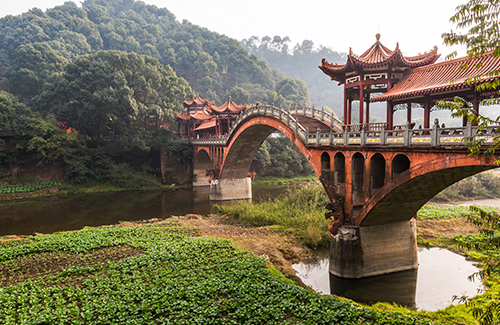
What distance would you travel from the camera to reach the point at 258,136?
29.6 meters

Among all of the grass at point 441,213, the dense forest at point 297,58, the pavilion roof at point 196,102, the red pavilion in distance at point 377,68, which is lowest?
the grass at point 441,213

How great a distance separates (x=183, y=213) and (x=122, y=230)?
10074 millimetres

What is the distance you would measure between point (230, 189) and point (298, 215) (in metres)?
14.9

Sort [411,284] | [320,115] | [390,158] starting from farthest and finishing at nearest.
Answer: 1. [320,115]
2. [411,284]
3. [390,158]

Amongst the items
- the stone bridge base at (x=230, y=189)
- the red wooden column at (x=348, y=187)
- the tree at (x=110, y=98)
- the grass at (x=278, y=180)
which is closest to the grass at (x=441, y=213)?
the red wooden column at (x=348, y=187)

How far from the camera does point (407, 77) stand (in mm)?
13852

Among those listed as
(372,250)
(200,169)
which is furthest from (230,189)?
(372,250)

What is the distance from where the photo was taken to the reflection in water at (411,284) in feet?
38.2

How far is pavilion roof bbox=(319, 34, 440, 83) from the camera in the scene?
1375cm

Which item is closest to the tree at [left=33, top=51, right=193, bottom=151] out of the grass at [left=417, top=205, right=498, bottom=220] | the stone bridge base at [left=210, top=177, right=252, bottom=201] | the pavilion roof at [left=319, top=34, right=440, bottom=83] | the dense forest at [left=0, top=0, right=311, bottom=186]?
the dense forest at [left=0, top=0, right=311, bottom=186]

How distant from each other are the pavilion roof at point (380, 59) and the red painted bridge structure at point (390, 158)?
0.14 ft

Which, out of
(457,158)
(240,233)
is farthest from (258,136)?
(457,158)

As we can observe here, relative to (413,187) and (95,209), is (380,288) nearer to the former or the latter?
(413,187)

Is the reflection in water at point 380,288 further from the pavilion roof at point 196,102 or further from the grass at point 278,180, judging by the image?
the pavilion roof at point 196,102
